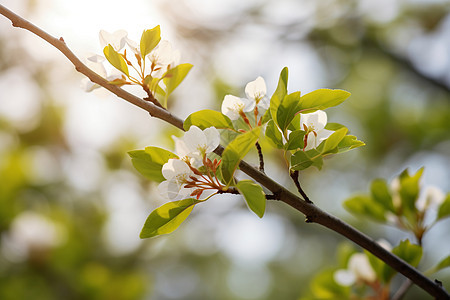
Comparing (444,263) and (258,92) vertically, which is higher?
(258,92)

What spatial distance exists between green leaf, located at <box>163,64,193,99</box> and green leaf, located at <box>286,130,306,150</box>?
17cm

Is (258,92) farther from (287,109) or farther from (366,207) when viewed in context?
(366,207)

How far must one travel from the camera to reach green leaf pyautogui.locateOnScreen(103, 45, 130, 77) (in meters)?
0.44

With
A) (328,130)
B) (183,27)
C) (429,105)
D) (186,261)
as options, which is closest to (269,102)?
(328,130)

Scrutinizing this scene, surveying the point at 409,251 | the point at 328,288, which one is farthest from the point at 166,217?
the point at 328,288

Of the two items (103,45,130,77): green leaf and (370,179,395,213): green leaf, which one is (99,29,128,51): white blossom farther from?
(370,179,395,213): green leaf

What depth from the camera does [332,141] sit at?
17.0 inches

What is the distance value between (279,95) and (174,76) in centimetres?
14

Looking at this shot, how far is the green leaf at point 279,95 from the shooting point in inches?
17.4

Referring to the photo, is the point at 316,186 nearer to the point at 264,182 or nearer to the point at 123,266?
the point at 123,266

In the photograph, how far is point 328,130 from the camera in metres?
0.49

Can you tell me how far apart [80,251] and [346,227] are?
1702 millimetres

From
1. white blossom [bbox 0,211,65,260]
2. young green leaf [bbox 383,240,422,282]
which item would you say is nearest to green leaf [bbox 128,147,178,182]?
young green leaf [bbox 383,240,422,282]

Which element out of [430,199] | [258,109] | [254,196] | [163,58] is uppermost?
[163,58]
